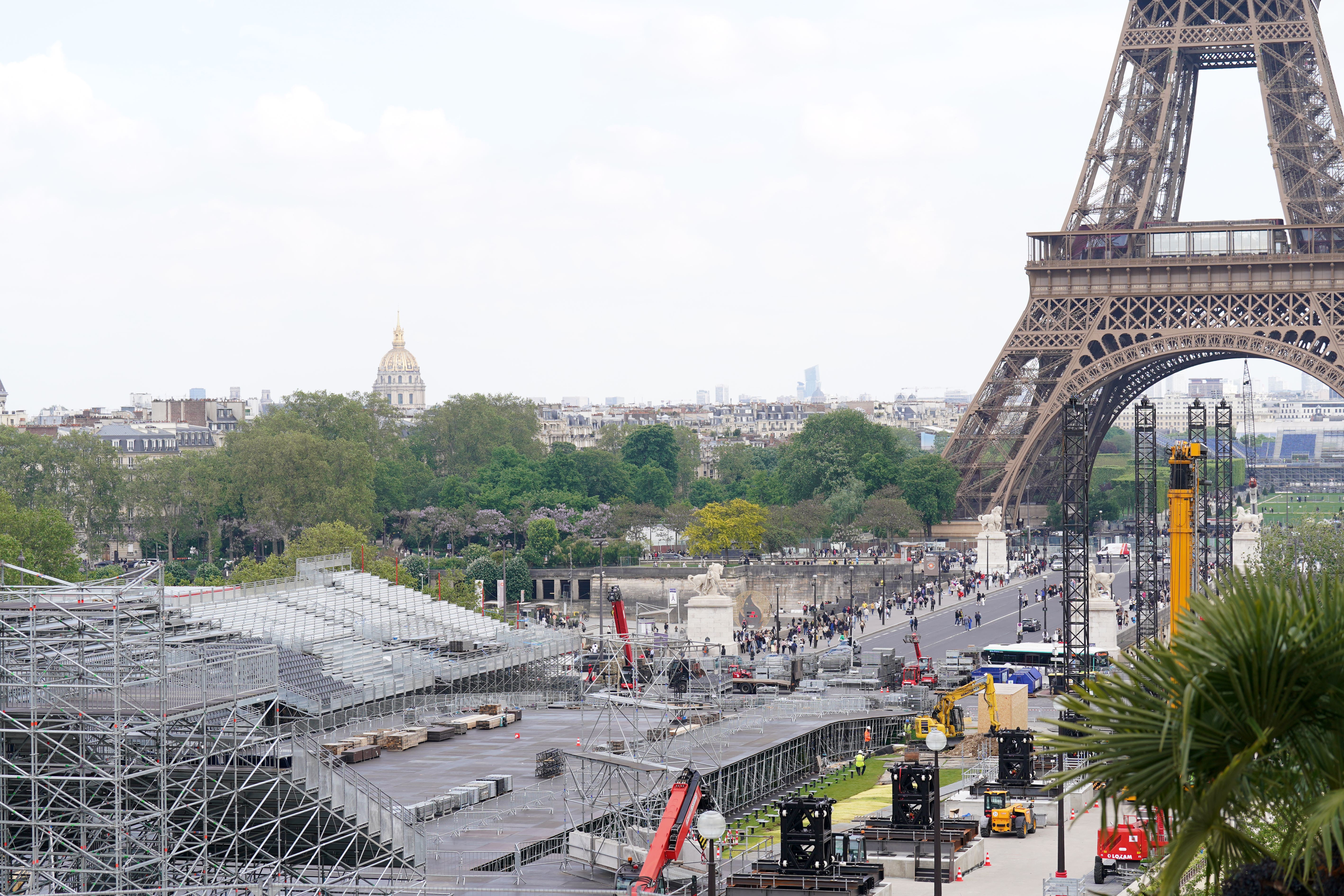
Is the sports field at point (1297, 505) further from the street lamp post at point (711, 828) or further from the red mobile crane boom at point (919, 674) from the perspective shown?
the street lamp post at point (711, 828)

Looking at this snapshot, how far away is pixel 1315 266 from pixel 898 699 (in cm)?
3884

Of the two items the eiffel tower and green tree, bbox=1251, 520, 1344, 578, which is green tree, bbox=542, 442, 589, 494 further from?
green tree, bbox=1251, 520, 1344, 578

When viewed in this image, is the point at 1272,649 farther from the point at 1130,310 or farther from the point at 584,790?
the point at 1130,310

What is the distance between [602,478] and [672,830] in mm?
93700

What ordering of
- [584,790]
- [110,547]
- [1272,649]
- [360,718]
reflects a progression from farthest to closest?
[110,547]
[360,718]
[584,790]
[1272,649]

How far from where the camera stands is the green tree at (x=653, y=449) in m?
139

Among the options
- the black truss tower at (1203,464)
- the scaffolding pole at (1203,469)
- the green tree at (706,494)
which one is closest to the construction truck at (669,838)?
the scaffolding pole at (1203,469)

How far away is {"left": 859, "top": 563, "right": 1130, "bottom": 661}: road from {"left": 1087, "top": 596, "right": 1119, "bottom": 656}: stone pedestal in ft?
17.6

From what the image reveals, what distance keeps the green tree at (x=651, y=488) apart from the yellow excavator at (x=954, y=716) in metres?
74.7

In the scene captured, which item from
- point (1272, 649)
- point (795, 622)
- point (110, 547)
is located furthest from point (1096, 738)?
point (110, 547)

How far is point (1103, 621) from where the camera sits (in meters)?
60.9

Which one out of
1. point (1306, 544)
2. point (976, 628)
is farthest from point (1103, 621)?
point (1306, 544)

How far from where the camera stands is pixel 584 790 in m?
34.7

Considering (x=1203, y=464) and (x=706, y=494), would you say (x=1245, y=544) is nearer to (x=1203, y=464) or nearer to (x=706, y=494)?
(x=1203, y=464)
